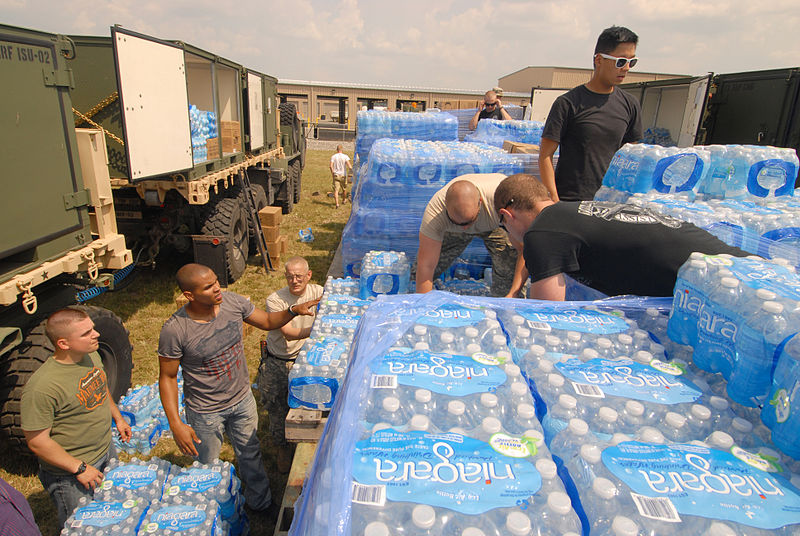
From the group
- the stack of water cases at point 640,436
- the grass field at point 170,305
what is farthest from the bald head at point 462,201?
the grass field at point 170,305

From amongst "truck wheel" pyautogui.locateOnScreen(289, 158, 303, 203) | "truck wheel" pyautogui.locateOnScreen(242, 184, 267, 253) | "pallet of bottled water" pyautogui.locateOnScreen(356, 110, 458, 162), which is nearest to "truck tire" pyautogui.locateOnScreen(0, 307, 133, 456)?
"truck wheel" pyautogui.locateOnScreen(242, 184, 267, 253)

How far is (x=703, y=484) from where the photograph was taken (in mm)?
1313

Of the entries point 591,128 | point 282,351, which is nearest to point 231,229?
point 282,351

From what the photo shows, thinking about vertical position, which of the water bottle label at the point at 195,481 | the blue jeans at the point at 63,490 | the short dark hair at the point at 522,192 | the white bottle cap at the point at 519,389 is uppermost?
the short dark hair at the point at 522,192

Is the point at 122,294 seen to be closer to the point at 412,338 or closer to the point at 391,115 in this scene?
the point at 391,115

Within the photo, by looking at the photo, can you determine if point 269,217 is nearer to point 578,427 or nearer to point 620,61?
point 620,61

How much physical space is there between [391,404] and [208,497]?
1.97 meters

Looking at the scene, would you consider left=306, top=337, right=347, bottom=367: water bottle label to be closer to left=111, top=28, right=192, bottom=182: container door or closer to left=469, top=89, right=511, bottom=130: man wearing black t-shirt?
left=111, top=28, right=192, bottom=182: container door

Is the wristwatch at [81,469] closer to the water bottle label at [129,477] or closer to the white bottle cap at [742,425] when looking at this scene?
the water bottle label at [129,477]

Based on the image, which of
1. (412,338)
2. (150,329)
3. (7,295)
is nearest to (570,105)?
(412,338)

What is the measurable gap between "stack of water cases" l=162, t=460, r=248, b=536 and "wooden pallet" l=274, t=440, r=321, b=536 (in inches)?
14.1

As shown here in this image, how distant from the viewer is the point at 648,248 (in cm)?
239

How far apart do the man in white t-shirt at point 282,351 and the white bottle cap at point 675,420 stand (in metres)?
2.99

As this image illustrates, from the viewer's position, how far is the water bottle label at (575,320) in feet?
6.92
